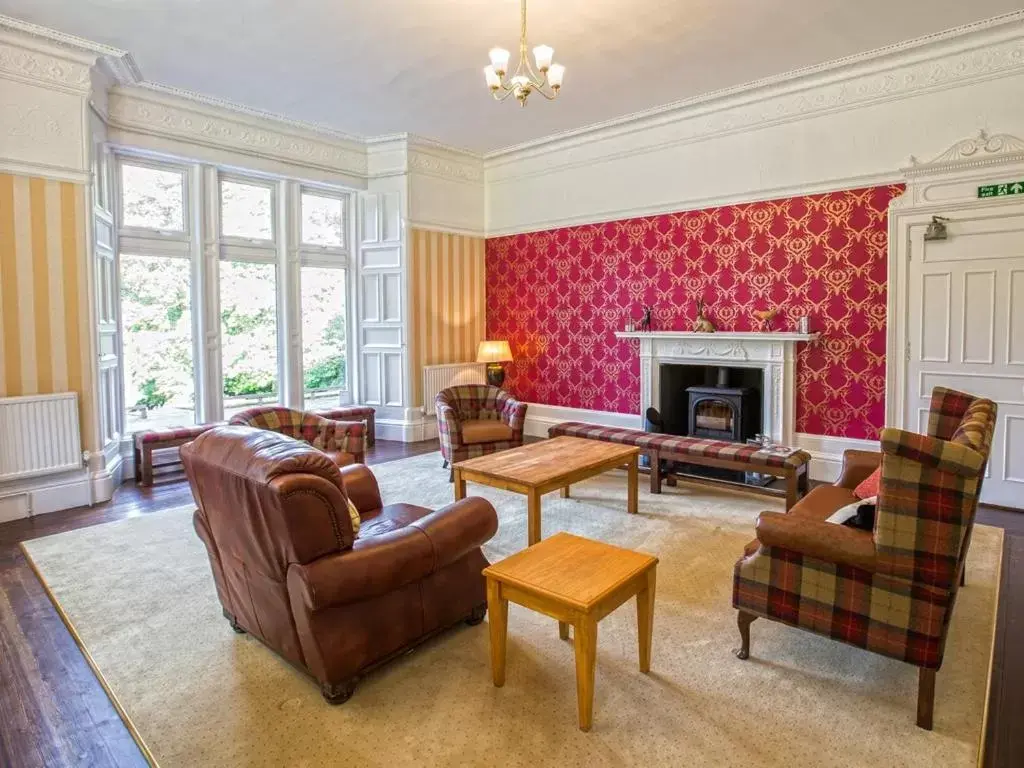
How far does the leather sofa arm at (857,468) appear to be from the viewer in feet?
12.3

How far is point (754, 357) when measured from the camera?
602 centimetres

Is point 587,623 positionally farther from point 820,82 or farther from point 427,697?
point 820,82

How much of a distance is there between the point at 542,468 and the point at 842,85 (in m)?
4.35

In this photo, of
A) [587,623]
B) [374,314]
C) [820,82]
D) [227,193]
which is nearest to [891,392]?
[820,82]

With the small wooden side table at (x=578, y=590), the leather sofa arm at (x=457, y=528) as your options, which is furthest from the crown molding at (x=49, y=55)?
the small wooden side table at (x=578, y=590)

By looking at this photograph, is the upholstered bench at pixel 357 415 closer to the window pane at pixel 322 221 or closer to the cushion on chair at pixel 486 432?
the cushion on chair at pixel 486 432

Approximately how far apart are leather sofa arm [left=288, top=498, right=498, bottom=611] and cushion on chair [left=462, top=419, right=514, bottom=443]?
9.70 ft

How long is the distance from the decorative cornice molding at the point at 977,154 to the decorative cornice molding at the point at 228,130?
594 cm

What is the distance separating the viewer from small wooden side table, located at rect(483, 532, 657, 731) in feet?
7.24

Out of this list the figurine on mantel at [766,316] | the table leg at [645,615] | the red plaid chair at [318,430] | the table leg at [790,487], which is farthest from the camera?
the figurine on mantel at [766,316]

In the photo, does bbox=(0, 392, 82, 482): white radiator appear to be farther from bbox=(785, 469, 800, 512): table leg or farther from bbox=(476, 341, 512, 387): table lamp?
bbox=(785, 469, 800, 512): table leg

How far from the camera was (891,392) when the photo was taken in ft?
17.4

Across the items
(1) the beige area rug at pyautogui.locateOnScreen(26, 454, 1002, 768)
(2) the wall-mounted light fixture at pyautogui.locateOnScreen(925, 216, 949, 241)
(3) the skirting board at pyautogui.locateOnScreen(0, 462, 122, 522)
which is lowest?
(1) the beige area rug at pyautogui.locateOnScreen(26, 454, 1002, 768)

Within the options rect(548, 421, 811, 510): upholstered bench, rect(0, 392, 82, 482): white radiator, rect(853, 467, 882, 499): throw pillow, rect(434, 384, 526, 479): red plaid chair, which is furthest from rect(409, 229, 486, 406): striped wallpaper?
rect(853, 467, 882, 499): throw pillow
